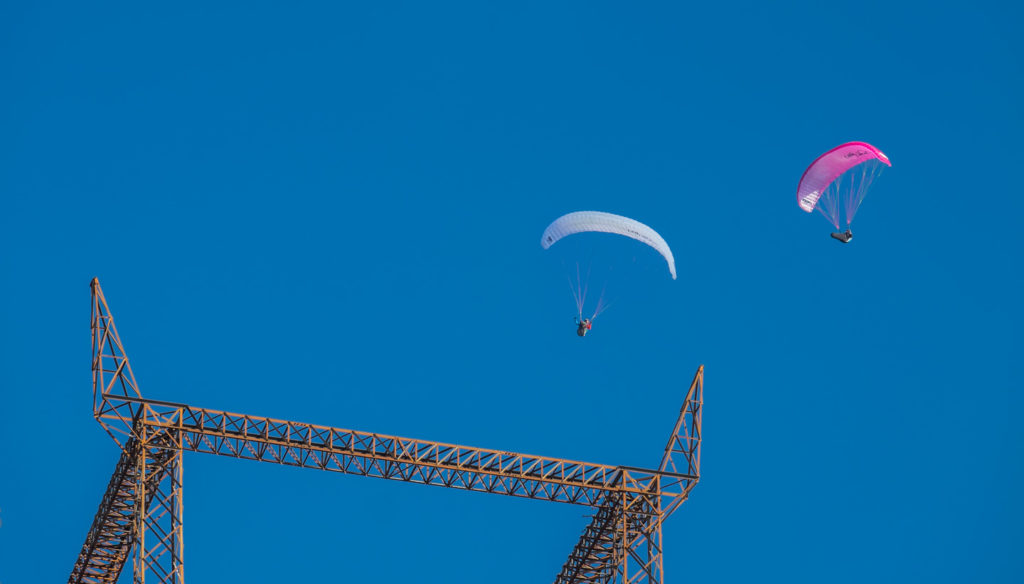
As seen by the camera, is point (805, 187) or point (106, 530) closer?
point (106, 530)

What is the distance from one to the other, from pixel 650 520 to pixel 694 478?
89.7 inches

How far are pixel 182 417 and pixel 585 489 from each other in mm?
15021

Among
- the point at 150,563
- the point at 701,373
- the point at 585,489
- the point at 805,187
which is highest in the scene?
the point at 805,187

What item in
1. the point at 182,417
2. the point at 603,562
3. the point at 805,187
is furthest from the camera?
the point at 805,187

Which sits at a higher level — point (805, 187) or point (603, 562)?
point (805, 187)

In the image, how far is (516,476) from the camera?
63.8 metres

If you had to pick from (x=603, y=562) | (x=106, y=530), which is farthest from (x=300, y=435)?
(x=603, y=562)

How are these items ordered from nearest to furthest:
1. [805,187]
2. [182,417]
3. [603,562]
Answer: [182,417], [603,562], [805,187]

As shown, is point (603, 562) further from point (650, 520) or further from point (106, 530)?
point (106, 530)

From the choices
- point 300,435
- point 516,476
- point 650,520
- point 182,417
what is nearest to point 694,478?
point 650,520

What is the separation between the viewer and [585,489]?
64.8 m

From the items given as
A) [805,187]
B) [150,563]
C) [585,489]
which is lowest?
[150,563]

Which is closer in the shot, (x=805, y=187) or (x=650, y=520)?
(x=650, y=520)

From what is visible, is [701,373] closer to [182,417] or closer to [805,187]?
[805,187]
